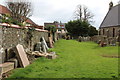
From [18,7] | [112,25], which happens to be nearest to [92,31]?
[112,25]

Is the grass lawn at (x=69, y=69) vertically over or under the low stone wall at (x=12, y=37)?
under

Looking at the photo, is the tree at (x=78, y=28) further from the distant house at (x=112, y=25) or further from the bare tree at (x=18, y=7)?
the bare tree at (x=18, y=7)

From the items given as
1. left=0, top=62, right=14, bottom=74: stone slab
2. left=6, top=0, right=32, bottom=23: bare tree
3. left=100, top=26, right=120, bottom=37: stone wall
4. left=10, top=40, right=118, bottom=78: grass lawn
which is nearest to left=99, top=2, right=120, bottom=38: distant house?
left=100, top=26, right=120, bottom=37: stone wall

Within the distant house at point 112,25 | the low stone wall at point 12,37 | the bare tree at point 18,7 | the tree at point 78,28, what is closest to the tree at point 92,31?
the distant house at point 112,25

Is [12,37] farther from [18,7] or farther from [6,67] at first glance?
[18,7]

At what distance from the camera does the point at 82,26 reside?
4362 centimetres

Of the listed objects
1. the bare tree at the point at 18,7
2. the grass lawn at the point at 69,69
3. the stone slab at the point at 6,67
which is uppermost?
the bare tree at the point at 18,7

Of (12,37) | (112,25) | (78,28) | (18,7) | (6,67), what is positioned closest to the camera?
(6,67)

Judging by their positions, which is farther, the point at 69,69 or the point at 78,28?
the point at 78,28

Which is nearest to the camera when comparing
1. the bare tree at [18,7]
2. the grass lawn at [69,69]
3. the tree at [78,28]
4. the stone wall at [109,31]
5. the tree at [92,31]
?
the grass lawn at [69,69]

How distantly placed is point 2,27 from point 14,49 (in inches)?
50.8

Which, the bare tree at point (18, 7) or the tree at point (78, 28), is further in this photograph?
the tree at point (78, 28)

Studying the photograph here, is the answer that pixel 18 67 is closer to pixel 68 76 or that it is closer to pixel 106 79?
pixel 68 76

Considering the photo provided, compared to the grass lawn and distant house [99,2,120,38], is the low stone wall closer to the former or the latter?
the grass lawn
